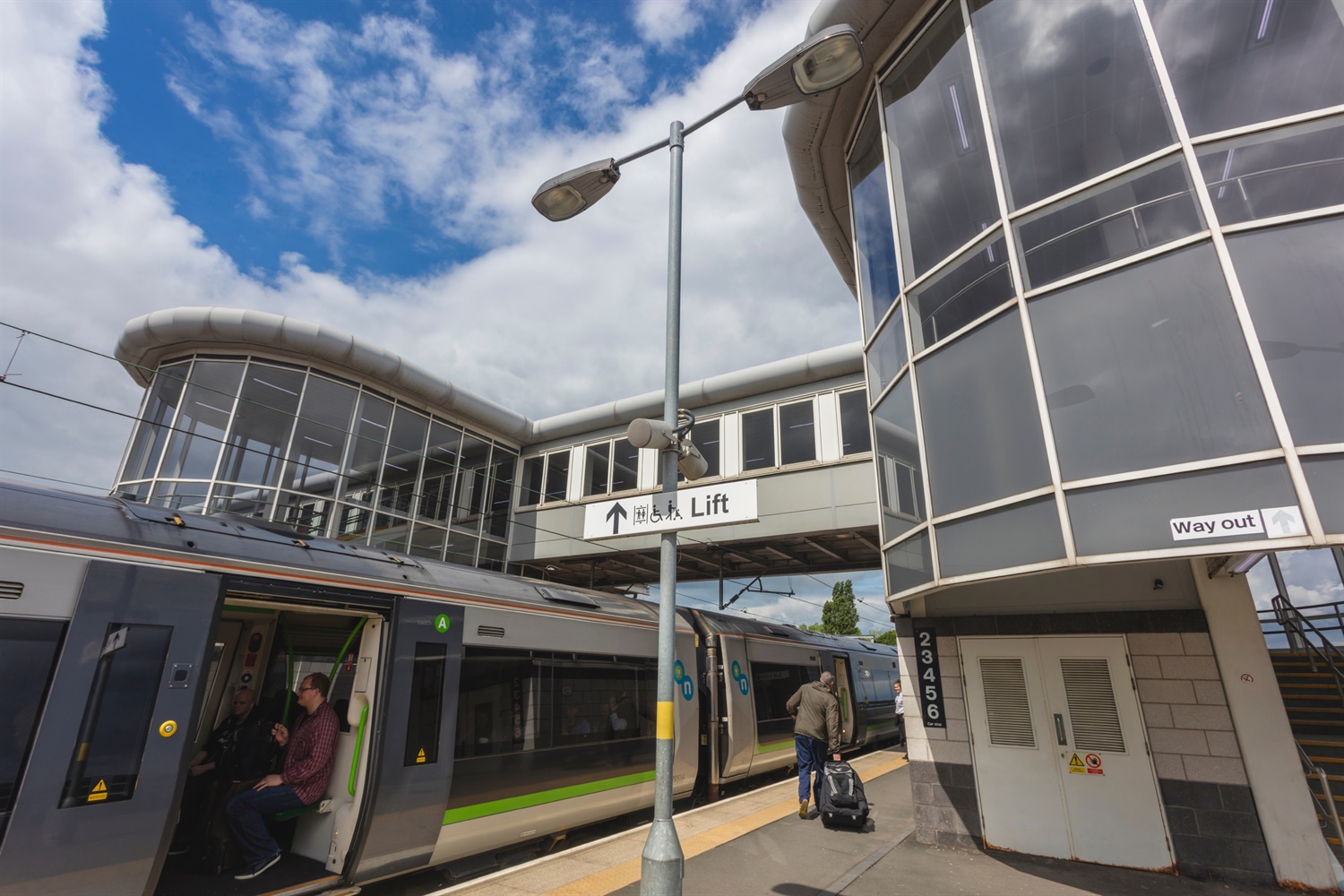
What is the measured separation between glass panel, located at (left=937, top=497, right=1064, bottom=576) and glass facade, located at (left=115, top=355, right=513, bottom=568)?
484 inches

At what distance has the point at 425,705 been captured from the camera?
20.2 feet

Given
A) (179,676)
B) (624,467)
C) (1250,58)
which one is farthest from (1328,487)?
(624,467)

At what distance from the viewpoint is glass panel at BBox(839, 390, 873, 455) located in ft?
48.5

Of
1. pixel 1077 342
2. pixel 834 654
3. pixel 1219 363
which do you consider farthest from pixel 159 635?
pixel 834 654

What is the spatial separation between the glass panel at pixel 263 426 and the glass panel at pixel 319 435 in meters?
0.23

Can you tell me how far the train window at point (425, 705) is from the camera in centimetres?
598

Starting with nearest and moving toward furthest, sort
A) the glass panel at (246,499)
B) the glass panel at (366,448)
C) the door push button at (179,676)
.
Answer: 1. the door push button at (179,676)
2. the glass panel at (246,499)
3. the glass panel at (366,448)

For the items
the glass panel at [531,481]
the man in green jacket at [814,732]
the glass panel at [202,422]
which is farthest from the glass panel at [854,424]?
the glass panel at [202,422]

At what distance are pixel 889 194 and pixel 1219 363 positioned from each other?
4.17m

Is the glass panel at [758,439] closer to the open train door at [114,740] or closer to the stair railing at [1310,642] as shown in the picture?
the stair railing at [1310,642]

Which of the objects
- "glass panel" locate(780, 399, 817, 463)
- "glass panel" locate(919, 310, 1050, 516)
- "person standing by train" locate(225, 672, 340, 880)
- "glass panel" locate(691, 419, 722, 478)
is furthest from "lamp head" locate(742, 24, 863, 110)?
"glass panel" locate(691, 419, 722, 478)

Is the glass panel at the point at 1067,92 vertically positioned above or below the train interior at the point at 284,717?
above

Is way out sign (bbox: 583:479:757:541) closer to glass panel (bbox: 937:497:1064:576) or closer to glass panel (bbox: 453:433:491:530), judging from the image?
glass panel (bbox: 937:497:1064:576)

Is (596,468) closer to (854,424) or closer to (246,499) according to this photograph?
(854,424)
